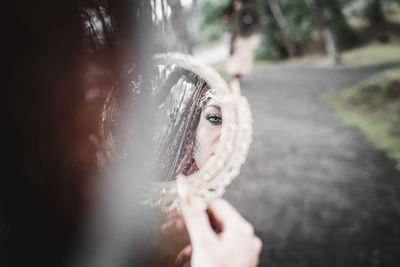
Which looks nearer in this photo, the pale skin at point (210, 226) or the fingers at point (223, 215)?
the pale skin at point (210, 226)

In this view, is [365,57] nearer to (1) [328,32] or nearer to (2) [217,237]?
(1) [328,32]

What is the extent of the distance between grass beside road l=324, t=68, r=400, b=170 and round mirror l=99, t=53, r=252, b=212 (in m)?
5.49

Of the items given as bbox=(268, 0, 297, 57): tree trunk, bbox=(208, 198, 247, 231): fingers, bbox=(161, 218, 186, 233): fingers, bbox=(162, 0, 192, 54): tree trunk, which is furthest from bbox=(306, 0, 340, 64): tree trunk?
bbox=(161, 218, 186, 233): fingers

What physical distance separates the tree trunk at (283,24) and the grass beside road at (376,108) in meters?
8.71

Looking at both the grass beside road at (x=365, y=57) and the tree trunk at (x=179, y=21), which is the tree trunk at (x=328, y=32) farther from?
the tree trunk at (x=179, y=21)

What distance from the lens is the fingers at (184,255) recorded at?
122cm

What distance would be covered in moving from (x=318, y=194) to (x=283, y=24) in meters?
14.7

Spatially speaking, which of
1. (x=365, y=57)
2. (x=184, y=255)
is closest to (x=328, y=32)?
(x=365, y=57)

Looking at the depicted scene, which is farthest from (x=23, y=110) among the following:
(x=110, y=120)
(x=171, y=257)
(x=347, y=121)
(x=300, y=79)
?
(x=300, y=79)

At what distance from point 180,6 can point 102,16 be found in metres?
0.54

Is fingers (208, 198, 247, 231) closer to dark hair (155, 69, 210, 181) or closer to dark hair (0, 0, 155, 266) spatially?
dark hair (155, 69, 210, 181)

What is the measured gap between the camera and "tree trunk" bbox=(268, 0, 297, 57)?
1569 centimetres

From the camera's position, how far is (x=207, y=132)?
110 centimetres

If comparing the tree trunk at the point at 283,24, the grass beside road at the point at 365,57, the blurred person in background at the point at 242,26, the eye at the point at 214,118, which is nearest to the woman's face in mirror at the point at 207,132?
the eye at the point at 214,118
